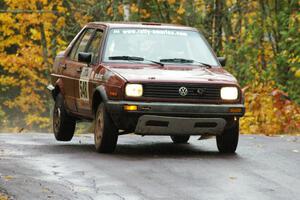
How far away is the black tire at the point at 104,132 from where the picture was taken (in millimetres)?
11867

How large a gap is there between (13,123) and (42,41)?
756 cm

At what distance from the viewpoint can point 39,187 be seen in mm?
9078

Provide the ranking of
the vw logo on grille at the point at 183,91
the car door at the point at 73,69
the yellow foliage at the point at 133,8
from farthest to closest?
the yellow foliage at the point at 133,8
the car door at the point at 73,69
the vw logo on grille at the point at 183,91

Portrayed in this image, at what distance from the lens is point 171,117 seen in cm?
1154

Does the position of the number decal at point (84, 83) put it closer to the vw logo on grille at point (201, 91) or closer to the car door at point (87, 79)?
the car door at point (87, 79)

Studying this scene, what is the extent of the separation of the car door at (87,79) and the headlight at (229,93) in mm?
1834

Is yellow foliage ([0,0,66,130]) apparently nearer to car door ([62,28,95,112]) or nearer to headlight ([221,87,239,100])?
car door ([62,28,95,112])

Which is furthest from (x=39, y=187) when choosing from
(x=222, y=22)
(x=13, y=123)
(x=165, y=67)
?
(x=13, y=123)

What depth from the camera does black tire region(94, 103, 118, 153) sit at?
11.9 m

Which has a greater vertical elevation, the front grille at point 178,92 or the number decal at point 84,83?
the front grille at point 178,92

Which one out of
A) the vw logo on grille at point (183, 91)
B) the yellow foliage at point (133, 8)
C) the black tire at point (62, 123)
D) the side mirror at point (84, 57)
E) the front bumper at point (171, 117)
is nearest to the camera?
the front bumper at point (171, 117)

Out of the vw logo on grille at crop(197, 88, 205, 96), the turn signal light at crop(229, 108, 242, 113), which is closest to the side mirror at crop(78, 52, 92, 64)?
the vw logo on grille at crop(197, 88, 205, 96)

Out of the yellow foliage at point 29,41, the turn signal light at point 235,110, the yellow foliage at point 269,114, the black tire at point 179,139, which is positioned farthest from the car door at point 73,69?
the yellow foliage at point 29,41

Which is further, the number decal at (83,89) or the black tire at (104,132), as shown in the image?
the number decal at (83,89)
